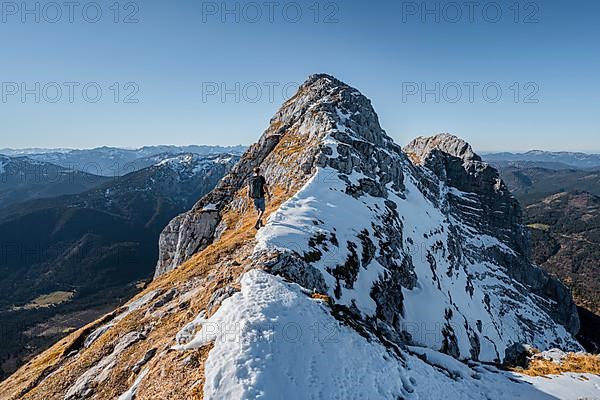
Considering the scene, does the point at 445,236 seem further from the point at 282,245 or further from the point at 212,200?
the point at 282,245

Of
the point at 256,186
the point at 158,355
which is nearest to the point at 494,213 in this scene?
the point at 256,186

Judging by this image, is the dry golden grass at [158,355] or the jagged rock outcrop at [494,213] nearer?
the dry golden grass at [158,355]

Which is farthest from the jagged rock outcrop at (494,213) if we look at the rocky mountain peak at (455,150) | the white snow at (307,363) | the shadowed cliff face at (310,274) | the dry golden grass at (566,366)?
the white snow at (307,363)

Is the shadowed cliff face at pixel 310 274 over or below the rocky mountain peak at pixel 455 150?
below

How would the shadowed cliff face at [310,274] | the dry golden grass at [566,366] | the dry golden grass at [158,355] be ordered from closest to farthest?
the dry golden grass at [158,355]
the shadowed cliff face at [310,274]
the dry golden grass at [566,366]

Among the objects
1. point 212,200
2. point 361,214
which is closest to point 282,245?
point 361,214

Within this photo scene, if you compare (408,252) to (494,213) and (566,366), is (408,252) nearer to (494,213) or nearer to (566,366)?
(566,366)

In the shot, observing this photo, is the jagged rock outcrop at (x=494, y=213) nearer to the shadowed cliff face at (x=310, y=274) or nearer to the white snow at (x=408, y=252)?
the shadowed cliff face at (x=310, y=274)

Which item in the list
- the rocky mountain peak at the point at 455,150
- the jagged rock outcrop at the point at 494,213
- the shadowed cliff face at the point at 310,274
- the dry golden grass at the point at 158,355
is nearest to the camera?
the dry golden grass at the point at 158,355
